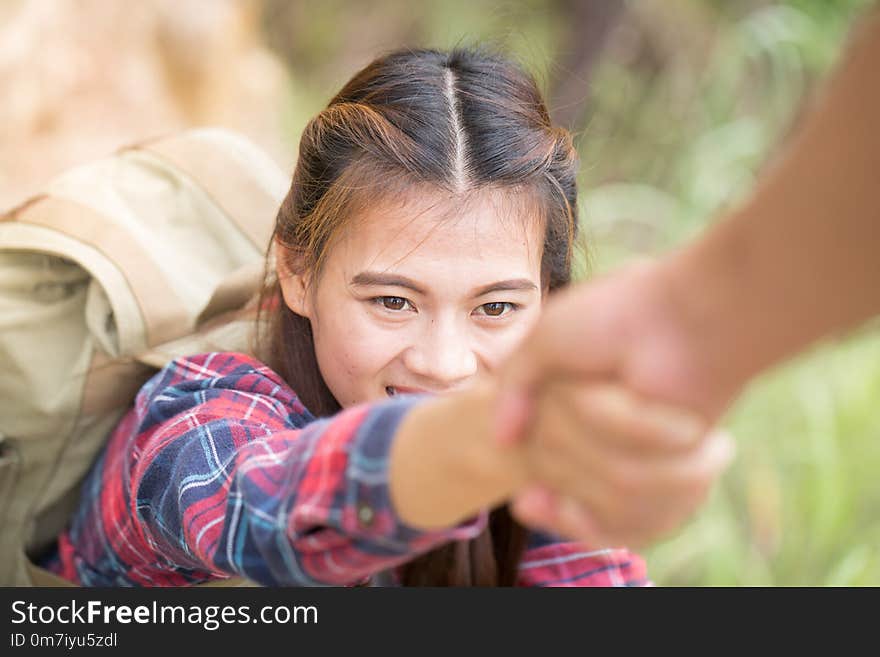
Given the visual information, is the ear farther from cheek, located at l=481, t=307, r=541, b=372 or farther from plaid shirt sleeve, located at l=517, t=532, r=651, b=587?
plaid shirt sleeve, located at l=517, t=532, r=651, b=587

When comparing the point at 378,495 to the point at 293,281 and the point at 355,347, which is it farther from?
the point at 293,281

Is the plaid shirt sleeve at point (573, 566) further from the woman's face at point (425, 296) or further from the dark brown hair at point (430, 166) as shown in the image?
the woman's face at point (425, 296)

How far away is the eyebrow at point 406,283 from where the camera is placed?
3.82ft

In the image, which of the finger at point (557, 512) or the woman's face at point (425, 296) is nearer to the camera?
the finger at point (557, 512)

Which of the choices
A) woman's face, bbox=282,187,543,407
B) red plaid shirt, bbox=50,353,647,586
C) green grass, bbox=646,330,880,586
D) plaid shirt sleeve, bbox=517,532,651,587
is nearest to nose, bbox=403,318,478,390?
woman's face, bbox=282,187,543,407

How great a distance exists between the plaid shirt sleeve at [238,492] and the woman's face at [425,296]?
0.33 feet

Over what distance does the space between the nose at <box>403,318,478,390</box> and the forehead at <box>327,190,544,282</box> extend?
0.06 meters

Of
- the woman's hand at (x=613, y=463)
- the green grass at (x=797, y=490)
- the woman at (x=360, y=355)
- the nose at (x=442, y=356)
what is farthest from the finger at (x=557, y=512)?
the green grass at (x=797, y=490)

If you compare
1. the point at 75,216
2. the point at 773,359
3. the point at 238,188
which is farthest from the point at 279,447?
the point at 238,188

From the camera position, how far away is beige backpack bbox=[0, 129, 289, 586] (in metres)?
1.35

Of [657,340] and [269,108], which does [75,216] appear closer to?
[657,340]

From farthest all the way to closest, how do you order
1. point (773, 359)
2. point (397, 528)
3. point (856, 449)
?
1. point (856, 449)
2. point (397, 528)
3. point (773, 359)

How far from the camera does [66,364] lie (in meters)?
1.39

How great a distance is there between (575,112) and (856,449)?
1.30m
